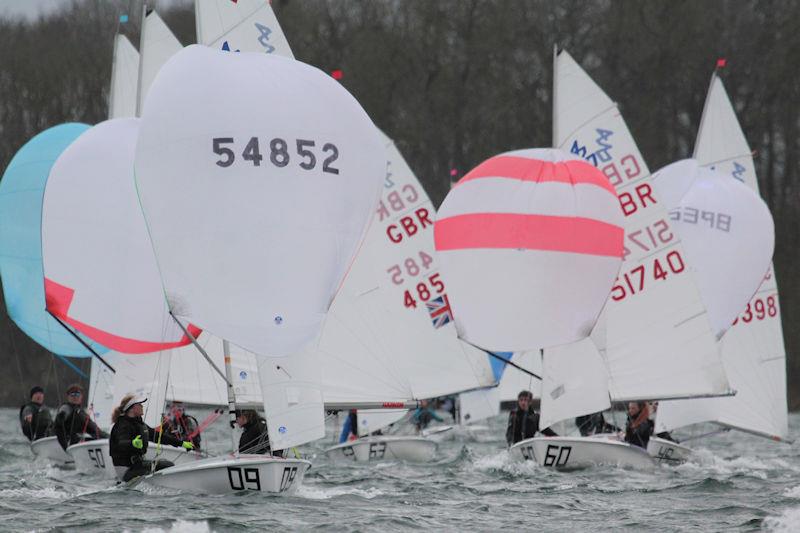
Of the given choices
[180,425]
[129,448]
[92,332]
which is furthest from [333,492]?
[180,425]

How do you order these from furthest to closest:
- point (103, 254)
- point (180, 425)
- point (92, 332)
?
point (180, 425), point (103, 254), point (92, 332)

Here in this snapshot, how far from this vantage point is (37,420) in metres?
19.7

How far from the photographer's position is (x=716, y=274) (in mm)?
19672

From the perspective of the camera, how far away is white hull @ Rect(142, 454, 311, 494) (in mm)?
12703

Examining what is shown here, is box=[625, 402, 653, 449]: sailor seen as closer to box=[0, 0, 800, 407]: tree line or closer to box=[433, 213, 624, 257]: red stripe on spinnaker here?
box=[433, 213, 624, 257]: red stripe on spinnaker

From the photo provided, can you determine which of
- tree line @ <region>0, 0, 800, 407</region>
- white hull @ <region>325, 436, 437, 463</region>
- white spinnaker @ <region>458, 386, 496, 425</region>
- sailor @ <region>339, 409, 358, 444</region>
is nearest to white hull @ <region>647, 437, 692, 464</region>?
white hull @ <region>325, 436, 437, 463</region>

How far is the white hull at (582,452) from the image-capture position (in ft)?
54.2

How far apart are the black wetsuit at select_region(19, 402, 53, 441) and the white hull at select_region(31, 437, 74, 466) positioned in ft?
0.97

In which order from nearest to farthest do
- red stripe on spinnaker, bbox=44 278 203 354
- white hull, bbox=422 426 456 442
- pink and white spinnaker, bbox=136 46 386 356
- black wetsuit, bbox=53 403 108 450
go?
pink and white spinnaker, bbox=136 46 386 356 → red stripe on spinnaker, bbox=44 278 203 354 → black wetsuit, bbox=53 403 108 450 → white hull, bbox=422 426 456 442

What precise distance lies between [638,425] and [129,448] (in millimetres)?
6220

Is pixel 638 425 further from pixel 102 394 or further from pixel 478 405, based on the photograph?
pixel 478 405

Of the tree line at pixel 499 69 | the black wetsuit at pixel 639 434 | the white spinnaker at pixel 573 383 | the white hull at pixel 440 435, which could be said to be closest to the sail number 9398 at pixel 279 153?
the white spinnaker at pixel 573 383

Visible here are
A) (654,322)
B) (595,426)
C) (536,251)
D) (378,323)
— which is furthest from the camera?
(595,426)

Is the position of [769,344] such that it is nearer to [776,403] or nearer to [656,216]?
[776,403]
